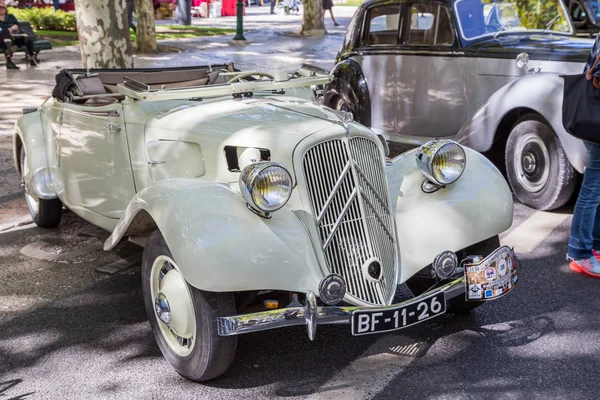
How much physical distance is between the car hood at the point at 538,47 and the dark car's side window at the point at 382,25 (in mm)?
1087

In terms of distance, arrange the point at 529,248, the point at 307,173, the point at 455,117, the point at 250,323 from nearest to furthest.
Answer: the point at 250,323 → the point at 307,173 → the point at 529,248 → the point at 455,117

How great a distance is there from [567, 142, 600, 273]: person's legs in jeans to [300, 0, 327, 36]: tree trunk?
61.0 ft

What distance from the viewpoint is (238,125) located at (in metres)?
3.93

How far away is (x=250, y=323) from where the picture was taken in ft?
10.1

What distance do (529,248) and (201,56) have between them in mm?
12240

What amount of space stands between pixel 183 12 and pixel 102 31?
61.7 feet

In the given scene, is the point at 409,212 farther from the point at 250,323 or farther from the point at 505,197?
the point at 250,323

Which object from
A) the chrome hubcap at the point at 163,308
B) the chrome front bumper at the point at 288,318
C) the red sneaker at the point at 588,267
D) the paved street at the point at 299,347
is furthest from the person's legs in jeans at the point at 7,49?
the chrome front bumper at the point at 288,318

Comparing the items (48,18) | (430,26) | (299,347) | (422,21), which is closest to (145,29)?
(48,18)

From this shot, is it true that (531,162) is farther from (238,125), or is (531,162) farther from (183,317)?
(183,317)

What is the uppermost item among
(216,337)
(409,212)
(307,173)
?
(307,173)

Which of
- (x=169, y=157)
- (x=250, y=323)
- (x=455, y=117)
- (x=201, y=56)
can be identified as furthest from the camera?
(x=201, y=56)

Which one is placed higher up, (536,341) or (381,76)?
(381,76)

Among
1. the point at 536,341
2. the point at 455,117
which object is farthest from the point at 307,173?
the point at 455,117
